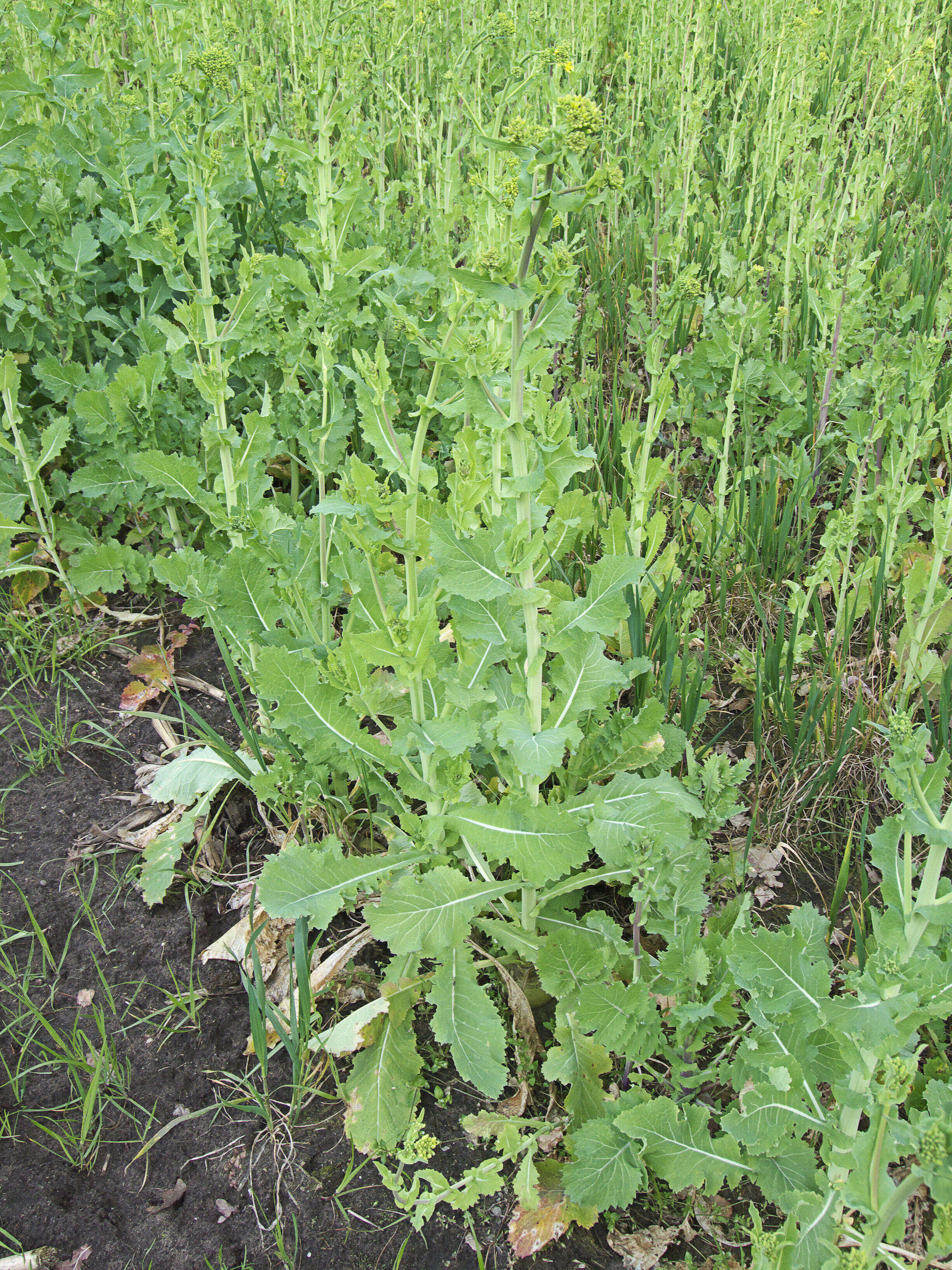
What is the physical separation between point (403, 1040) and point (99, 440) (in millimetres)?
2064

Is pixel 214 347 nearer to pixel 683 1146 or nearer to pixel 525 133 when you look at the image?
pixel 525 133

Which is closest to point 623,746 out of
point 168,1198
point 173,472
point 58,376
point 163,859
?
point 163,859

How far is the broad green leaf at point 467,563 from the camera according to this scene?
1563 millimetres

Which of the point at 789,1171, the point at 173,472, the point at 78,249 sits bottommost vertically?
the point at 789,1171

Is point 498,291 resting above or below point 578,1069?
above

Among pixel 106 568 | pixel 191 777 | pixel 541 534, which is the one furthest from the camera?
pixel 106 568

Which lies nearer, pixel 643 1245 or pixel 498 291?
pixel 498 291

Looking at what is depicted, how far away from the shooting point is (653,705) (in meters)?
1.88

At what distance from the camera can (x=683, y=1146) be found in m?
1.50

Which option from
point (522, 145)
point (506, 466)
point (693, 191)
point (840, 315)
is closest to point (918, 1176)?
point (506, 466)

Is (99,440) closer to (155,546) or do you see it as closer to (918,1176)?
(155,546)

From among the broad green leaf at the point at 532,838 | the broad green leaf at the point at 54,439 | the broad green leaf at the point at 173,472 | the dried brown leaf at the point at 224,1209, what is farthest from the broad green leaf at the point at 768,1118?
the broad green leaf at the point at 54,439

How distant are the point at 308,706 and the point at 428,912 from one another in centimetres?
54

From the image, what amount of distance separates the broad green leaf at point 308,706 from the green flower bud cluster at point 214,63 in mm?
1440
